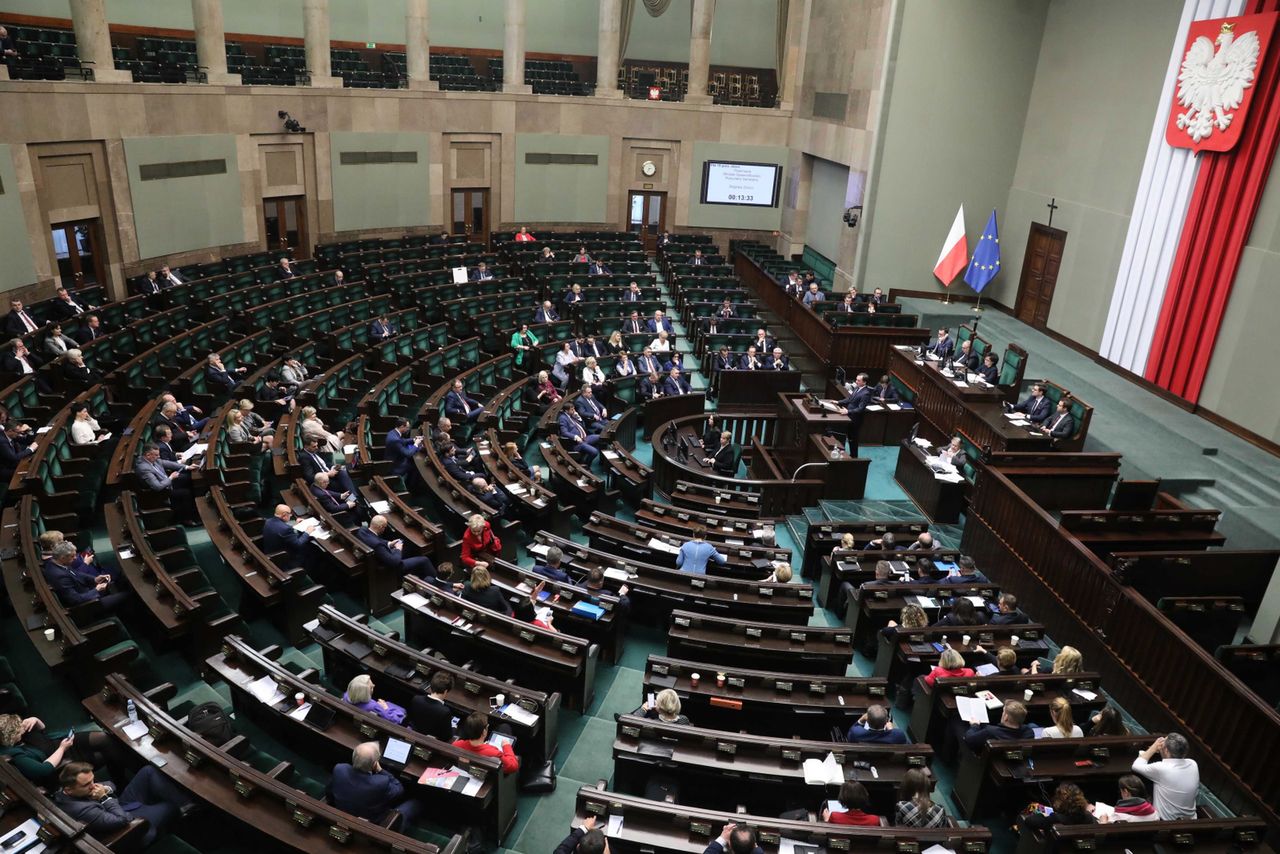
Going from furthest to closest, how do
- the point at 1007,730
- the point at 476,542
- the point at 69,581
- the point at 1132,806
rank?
the point at 476,542, the point at 69,581, the point at 1007,730, the point at 1132,806

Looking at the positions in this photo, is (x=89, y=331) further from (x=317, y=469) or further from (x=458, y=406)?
(x=317, y=469)

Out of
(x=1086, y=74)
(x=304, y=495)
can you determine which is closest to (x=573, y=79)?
(x=1086, y=74)

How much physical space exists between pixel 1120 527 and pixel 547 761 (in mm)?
6627

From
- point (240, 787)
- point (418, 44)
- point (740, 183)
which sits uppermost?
point (418, 44)

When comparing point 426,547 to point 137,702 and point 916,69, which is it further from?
point 916,69

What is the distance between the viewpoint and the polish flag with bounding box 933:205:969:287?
17.9m

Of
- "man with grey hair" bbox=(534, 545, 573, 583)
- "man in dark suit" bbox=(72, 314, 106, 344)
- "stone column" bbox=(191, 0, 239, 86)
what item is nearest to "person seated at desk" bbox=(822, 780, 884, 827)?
"man with grey hair" bbox=(534, 545, 573, 583)

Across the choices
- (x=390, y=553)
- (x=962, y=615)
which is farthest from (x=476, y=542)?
(x=962, y=615)

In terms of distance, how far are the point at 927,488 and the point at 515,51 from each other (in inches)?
600

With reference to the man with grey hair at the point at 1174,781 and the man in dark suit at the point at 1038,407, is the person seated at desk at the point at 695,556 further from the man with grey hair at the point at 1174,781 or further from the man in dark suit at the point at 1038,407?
the man in dark suit at the point at 1038,407

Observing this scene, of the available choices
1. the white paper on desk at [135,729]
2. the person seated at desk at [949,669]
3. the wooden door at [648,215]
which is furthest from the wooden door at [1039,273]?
the white paper on desk at [135,729]

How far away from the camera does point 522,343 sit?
14133 millimetres

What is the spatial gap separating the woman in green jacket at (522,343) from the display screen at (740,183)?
10438mm

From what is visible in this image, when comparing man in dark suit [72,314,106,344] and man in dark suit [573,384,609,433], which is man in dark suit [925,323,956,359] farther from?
man in dark suit [72,314,106,344]
